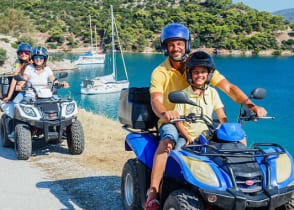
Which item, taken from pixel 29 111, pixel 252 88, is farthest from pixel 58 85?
pixel 252 88

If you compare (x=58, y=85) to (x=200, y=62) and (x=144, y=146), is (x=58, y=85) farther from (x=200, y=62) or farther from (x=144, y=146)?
(x=200, y=62)

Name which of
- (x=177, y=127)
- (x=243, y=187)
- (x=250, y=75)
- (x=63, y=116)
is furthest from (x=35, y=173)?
(x=250, y=75)

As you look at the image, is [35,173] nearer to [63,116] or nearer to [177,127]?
[63,116]

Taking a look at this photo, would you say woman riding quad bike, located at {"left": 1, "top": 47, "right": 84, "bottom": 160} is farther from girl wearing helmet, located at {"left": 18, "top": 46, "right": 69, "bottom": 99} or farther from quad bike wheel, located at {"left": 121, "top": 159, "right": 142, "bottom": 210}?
quad bike wheel, located at {"left": 121, "top": 159, "right": 142, "bottom": 210}

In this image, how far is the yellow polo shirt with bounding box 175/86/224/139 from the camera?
335 centimetres

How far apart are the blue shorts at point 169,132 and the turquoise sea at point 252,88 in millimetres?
12336

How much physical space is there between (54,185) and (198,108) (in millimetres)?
2588

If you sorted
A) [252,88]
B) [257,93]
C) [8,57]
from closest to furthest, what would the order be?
[257,93]
[252,88]
[8,57]

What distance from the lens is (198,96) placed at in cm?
342

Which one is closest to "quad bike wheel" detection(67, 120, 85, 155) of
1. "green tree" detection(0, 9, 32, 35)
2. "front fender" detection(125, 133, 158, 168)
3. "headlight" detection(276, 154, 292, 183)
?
"front fender" detection(125, 133, 158, 168)

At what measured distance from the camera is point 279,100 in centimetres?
3425

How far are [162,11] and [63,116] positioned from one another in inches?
4528

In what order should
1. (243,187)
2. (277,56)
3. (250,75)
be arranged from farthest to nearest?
(277,56) → (250,75) → (243,187)

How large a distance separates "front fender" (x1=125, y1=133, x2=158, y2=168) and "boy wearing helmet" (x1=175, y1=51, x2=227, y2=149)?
13.5 inches
